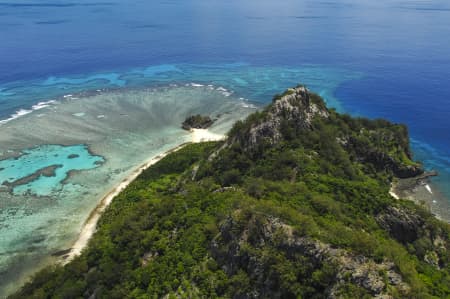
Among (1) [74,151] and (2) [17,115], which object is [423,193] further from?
(2) [17,115]

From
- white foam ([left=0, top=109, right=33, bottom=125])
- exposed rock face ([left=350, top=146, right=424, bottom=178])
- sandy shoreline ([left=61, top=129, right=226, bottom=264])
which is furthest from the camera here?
white foam ([left=0, top=109, right=33, bottom=125])

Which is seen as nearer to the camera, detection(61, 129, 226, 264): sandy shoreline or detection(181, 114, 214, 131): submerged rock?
detection(61, 129, 226, 264): sandy shoreline

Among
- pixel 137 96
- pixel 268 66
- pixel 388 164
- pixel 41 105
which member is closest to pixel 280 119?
pixel 388 164

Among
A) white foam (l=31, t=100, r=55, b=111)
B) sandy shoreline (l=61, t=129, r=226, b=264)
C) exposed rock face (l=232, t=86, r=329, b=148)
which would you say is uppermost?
exposed rock face (l=232, t=86, r=329, b=148)

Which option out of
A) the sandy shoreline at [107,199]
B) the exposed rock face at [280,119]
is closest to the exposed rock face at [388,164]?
the exposed rock face at [280,119]

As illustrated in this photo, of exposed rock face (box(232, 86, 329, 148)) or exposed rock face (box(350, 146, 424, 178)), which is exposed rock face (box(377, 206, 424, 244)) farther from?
exposed rock face (box(350, 146, 424, 178))

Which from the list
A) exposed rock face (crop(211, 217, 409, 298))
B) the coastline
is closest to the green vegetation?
exposed rock face (crop(211, 217, 409, 298))

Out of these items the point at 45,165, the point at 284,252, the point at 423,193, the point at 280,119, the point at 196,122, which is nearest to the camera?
the point at 284,252

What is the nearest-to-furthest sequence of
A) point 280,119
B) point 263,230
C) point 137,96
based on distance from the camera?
point 263,230 < point 280,119 < point 137,96
